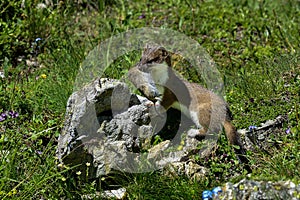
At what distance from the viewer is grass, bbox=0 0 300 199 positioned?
4277 millimetres

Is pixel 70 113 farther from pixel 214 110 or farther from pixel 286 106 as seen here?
pixel 286 106

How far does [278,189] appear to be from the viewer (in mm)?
3408

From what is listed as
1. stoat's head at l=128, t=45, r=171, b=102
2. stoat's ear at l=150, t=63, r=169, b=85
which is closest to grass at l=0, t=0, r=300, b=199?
stoat's head at l=128, t=45, r=171, b=102

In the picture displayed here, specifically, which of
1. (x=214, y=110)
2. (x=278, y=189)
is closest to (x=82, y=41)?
(x=214, y=110)

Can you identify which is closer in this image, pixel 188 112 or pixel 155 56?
pixel 188 112

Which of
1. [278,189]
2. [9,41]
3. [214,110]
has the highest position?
[9,41]

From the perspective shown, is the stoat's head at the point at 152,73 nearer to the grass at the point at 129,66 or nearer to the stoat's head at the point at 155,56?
A: the stoat's head at the point at 155,56

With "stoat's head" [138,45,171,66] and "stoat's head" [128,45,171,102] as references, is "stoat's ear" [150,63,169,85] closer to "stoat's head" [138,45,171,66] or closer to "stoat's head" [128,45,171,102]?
"stoat's head" [128,45,171,102]

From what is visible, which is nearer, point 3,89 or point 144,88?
point 144,88

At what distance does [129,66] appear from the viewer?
5.82m

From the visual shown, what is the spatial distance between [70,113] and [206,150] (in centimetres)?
116

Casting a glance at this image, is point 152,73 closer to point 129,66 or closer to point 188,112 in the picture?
point 188,112

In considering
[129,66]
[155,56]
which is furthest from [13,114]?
[155,56]

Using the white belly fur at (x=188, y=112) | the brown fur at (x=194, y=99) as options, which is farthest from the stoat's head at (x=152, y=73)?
the white belly fur at (x=188, y=112)
